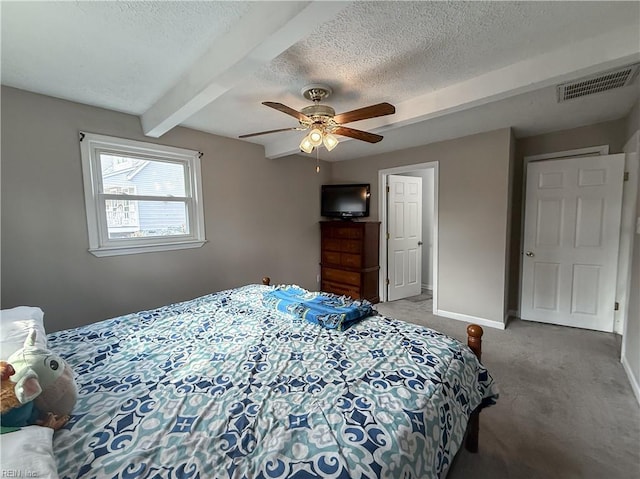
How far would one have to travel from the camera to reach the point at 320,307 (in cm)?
185

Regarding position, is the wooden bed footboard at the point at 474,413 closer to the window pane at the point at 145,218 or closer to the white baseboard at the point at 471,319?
the white baseboard at the point at 471,319

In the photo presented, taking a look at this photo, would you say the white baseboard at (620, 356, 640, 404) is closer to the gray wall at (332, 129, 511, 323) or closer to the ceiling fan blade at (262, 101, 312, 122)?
the gray wall at (332, 129, 511, 323)

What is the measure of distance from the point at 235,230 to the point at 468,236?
291 centimetres

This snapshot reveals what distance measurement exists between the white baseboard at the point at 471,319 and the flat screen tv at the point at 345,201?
1784 millimetres

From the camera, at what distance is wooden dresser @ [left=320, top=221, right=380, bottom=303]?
3996 mm

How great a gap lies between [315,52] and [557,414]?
2844 mm

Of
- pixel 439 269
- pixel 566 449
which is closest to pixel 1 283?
pixel 566 449

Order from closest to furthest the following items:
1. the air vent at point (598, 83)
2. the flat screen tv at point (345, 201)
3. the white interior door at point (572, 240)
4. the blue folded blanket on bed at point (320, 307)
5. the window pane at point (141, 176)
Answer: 1. the blue folded blanket on bed at point (320, 307)
2. the air vent at point (598, 83)
3. the window pane at point (141, 176)
4. the white interior door at point (572, 240)
5. the flat screen tv at point (345, 201)

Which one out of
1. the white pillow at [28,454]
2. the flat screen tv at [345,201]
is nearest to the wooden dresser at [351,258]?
the flat screen tv at [345,201]

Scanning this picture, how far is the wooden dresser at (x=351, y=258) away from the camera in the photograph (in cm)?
400

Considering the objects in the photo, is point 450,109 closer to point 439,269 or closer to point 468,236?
point 468,236

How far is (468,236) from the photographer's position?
3.36 metres

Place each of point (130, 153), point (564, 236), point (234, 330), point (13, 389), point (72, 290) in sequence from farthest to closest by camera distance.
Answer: point (564, 236)
point (130, 153)
point (72, 290)
point (234, 330)
point (13, 389)

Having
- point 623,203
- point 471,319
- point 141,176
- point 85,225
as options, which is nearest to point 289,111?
point 141,176
